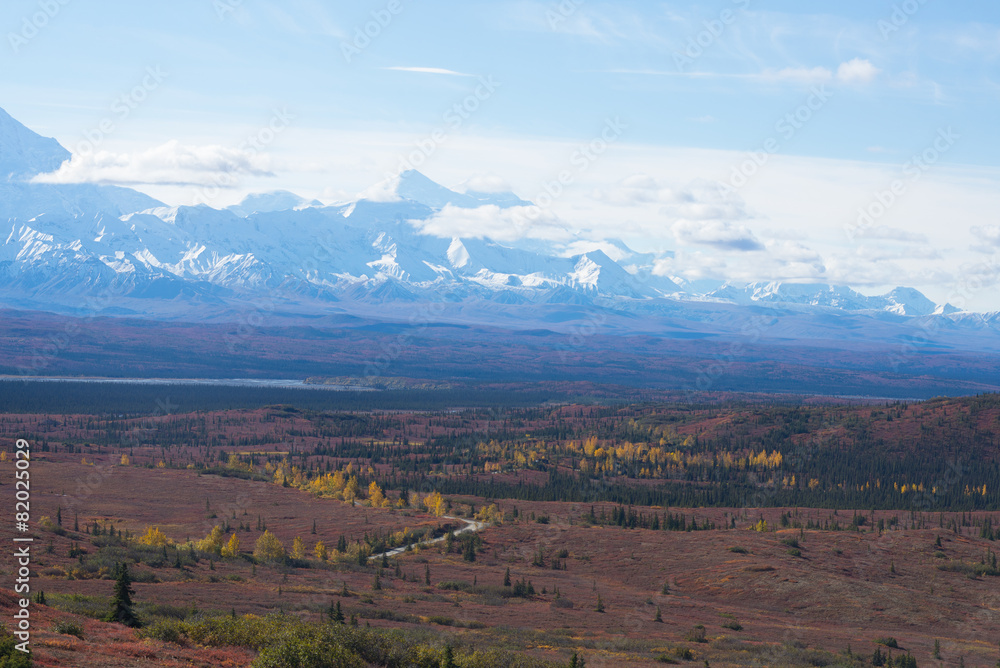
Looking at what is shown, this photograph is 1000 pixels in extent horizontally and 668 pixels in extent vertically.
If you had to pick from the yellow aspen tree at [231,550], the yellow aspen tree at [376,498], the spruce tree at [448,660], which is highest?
the spruce tree at [448,660]

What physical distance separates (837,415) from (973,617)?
127m

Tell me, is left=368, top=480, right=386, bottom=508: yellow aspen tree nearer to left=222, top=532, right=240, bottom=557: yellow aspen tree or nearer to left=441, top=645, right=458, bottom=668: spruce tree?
left=222, top=532, right=240, bottom=557: yellow aspen tree

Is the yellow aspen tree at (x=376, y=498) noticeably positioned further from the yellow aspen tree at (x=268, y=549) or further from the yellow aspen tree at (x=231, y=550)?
the yellow aspen tree at (x=231, y=550)

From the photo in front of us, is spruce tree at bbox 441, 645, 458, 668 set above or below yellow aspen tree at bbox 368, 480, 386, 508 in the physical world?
above

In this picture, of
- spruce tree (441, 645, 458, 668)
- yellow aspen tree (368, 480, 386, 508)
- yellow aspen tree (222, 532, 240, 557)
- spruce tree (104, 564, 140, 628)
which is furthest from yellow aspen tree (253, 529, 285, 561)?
spruce tree (441, 645, 458, 668)

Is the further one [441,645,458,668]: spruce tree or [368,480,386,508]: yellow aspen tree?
[368,480,386,508]: yellow aspen tree

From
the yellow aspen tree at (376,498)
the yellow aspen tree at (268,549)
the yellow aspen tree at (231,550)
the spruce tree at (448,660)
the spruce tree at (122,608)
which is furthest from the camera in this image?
the yellow aspen tree at (376,498)

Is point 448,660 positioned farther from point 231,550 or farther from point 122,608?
point 231,550

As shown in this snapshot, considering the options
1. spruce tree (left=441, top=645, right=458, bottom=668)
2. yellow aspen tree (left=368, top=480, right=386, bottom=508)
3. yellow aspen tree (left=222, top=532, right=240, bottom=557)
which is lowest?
yellow aspen tree (left=222, top=532, right=240, bottom=557)

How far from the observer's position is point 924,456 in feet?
531

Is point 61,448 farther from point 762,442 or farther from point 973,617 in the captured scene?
point 973,617

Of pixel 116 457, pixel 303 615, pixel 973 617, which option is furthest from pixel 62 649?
pixel 116 457

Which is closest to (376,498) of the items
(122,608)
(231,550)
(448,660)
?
(231,550)

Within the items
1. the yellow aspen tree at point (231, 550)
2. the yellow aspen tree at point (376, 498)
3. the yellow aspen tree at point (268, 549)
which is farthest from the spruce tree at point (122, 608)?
the yellow aspen tree at point (376, 498)
